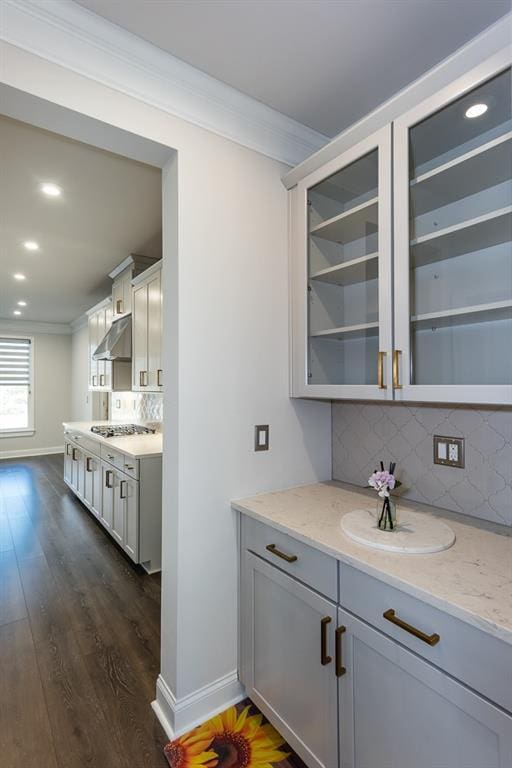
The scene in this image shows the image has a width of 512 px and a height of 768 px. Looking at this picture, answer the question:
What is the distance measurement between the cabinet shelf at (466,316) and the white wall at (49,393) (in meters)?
7.99

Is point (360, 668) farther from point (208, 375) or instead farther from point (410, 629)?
point (208, 375)

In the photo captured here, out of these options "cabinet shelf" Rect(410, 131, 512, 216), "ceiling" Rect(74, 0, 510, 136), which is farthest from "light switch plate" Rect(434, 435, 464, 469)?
"ceiling" Rect(74, 0, 510, 136)

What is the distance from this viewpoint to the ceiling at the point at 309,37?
1.27 metres

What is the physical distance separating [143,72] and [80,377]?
22.4 feet

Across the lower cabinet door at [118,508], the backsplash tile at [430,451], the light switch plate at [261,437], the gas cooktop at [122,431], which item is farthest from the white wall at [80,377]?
the backsplash tile at [430,451]

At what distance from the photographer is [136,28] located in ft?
4.42

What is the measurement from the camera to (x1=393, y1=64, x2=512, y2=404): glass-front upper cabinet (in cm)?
121

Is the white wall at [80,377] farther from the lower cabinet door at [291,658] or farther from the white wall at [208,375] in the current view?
the lower cabinet door at [291,658]

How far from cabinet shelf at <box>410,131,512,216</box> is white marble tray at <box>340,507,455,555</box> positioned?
1.13 meters

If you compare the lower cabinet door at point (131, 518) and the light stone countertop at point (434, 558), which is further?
the lower cabinet door at point (131, 518)

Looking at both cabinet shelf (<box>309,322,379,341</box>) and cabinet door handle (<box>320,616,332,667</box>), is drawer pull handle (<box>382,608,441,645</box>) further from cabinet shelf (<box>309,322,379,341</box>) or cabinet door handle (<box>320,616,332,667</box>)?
cabinet shelf (<box>309,322,379,341</box>)

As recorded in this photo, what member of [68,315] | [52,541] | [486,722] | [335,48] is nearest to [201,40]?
[335,48]

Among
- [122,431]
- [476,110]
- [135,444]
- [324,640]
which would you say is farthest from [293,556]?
[122,431]

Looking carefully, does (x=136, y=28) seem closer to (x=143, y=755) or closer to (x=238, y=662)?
(x=238, y=662)
